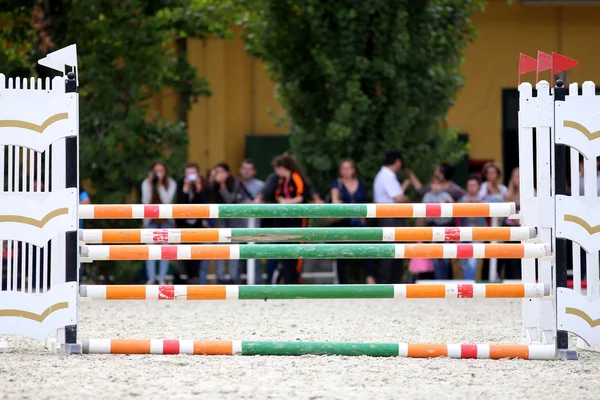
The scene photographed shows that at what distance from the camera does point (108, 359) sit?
223 inches

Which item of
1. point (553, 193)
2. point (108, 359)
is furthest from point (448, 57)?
point (108, 359)

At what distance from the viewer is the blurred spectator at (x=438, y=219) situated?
39.6 ft

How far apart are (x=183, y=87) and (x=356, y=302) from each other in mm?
4820

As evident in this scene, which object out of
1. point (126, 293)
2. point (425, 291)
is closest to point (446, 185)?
point (425, 291)

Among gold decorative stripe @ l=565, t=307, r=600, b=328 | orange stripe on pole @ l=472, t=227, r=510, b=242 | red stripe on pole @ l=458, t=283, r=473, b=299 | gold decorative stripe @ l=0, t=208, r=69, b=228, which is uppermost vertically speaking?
gold decorative stripe @ l=0, t=208, r=69, b=228

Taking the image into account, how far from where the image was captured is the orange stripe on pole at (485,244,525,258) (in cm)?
591

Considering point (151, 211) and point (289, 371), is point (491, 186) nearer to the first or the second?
point (151, 211)

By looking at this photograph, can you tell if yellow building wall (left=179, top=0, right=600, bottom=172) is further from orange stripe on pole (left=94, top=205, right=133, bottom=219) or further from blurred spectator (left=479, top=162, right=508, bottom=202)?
orange stripe on pole (left=94, top=205, right=133, bottom=219)

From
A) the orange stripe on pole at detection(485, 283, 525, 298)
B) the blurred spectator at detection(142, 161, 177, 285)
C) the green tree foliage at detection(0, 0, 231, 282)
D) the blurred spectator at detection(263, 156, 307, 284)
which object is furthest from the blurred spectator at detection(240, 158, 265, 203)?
the orange stripe on pole at detection(485, 283, 525, 298)

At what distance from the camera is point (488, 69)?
1927 cm

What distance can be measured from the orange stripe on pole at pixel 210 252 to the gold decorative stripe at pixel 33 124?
1.07m

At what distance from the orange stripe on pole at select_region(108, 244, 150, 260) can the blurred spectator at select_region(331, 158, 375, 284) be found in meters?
5.84

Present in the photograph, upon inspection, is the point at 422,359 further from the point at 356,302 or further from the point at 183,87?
the point at 183,87

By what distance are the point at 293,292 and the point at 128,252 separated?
0.97m
